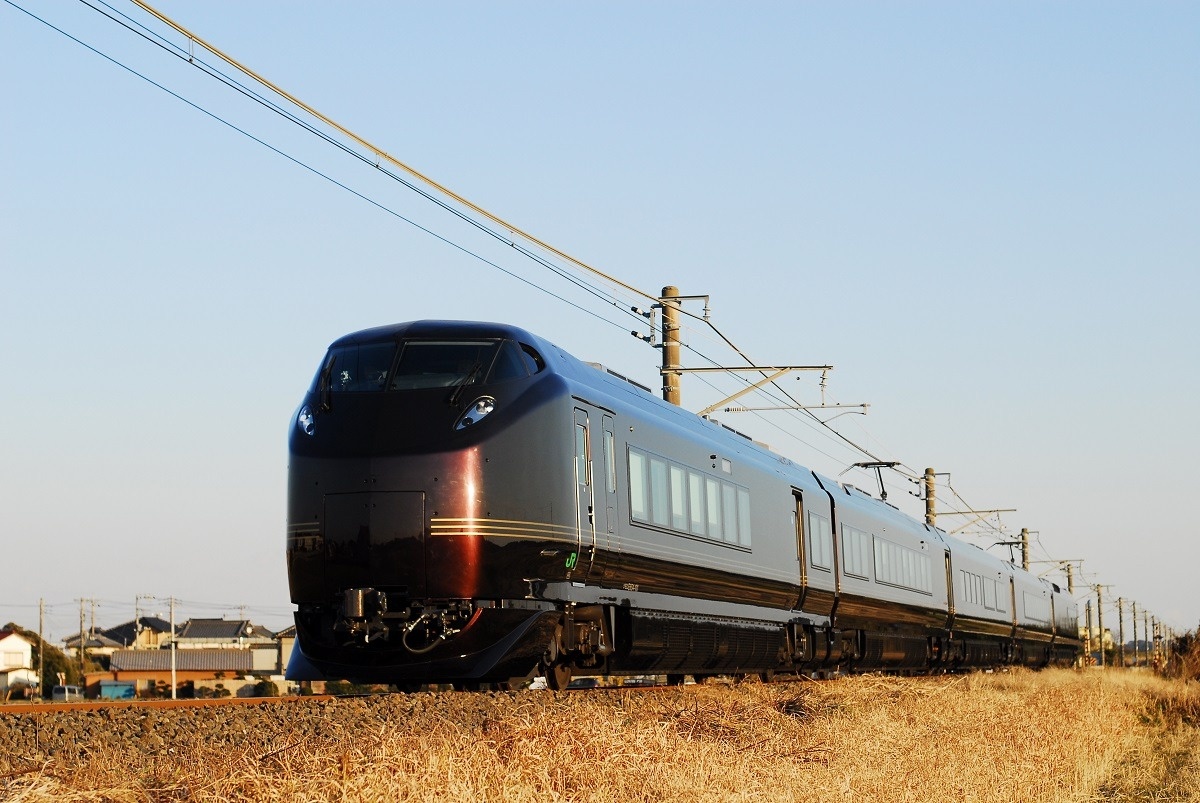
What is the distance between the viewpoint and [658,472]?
17234 millimetres

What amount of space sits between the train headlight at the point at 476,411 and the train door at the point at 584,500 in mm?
1158

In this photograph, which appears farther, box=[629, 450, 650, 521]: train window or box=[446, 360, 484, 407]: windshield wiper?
box=[629, 450, 650, 521]: train window

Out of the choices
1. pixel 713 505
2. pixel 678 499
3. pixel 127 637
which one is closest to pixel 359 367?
pixel 678 499

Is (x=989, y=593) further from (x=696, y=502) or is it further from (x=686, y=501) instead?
(x=686, y=501)

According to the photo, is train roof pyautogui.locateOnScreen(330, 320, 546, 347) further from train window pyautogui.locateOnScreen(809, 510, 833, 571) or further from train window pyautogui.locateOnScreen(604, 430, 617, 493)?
train window pyautogui.locateOnScreen(809, 510, 833, 571)

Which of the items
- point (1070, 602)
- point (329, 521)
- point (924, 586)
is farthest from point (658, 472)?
point (1070, 602)

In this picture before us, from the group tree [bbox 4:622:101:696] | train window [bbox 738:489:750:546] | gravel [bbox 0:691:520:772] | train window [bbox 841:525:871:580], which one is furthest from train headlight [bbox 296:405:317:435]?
tree [bbox 4:622:101:696]

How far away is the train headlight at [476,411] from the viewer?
14.0 metres

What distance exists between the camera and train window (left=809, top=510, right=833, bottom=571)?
953 inches

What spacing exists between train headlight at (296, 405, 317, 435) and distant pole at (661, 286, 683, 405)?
978 cm

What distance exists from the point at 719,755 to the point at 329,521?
445 centimetres

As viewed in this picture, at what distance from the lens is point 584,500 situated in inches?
587

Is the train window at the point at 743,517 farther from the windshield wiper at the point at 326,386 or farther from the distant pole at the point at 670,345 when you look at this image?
the windshield wiper at the point at 326,386

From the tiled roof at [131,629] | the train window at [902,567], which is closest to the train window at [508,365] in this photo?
the train window at [902,567]
